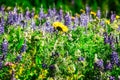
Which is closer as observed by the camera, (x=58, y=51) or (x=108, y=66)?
(x=108, y=66)

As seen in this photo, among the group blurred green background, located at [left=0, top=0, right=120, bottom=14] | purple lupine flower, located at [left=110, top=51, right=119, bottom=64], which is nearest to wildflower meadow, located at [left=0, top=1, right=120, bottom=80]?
purple lupine flower, located at [left=110, top=51, right=119, bottom=64]

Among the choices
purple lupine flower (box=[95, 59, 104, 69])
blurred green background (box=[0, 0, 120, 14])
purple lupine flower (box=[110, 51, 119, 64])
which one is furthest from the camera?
blurred green background (box=[0, 0, 120, 14])

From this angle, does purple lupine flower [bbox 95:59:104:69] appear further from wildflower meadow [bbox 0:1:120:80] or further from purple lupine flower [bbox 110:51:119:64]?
purple lupine flower [bbox 110:51:119:64]

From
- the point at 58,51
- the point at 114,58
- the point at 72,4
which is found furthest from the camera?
the point at 72,4

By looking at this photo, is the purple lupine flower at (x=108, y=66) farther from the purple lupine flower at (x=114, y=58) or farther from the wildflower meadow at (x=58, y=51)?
the purple lupine flower at (x=114, y=58)

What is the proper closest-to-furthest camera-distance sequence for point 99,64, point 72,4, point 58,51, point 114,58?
point 99,64, point 114,58, point 58,51, point 72,4

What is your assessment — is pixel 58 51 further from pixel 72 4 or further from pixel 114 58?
pixel 72 4

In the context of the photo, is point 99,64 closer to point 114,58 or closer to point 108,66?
point 108,66

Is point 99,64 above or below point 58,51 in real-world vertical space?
below

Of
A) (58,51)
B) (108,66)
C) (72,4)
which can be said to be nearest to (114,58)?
(108,66)

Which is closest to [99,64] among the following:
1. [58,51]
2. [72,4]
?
[58,51]

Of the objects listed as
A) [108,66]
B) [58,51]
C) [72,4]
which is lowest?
[108,66]

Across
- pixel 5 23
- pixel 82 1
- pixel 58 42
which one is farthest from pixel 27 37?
pixel 82 1
